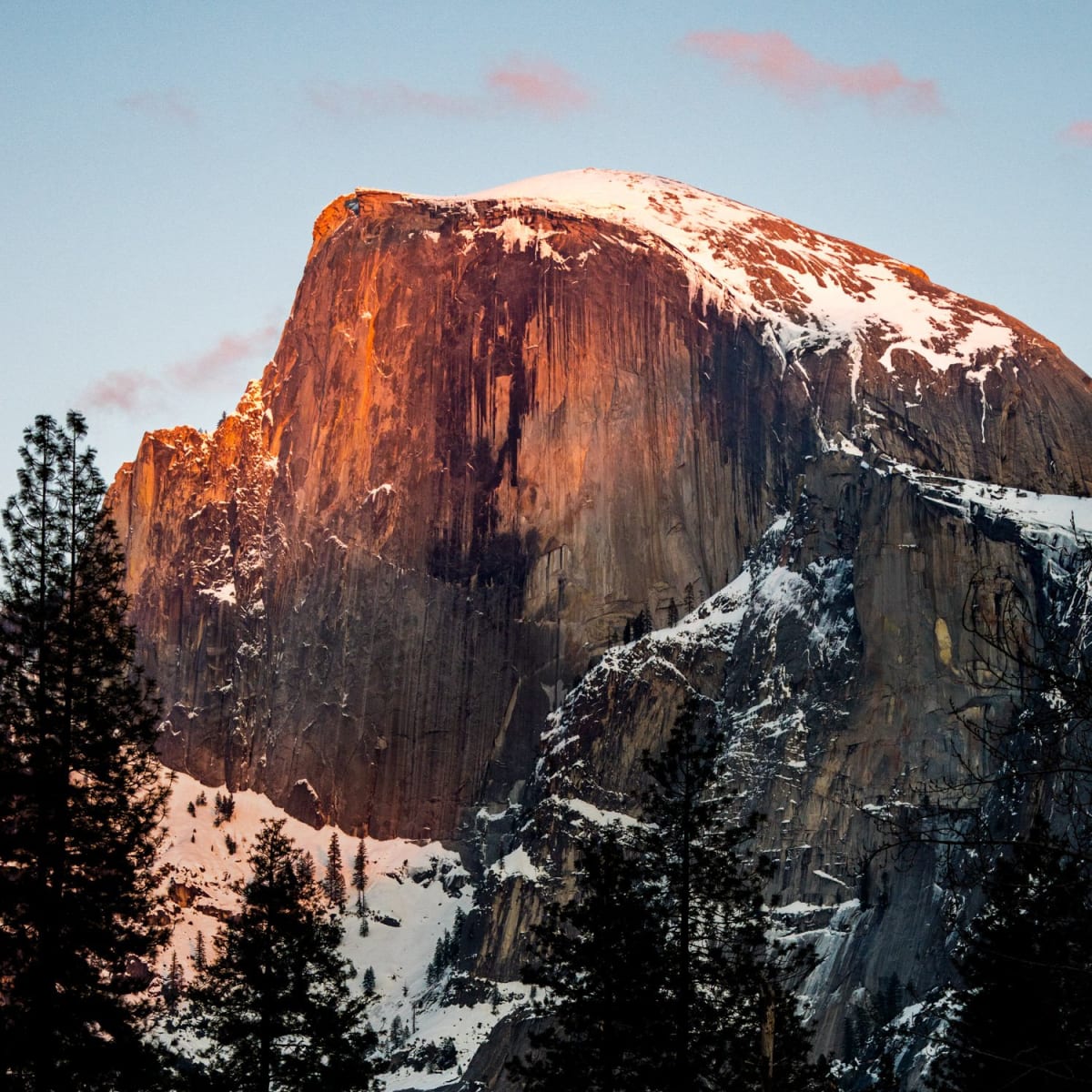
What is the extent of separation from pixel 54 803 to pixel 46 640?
376 cm

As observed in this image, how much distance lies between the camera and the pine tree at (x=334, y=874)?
190000mm

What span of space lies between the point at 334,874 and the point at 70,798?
159 meters

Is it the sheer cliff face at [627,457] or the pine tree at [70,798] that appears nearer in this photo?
the pine tree at [70,798]

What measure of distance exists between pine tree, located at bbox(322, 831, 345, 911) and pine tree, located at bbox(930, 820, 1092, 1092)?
141 m

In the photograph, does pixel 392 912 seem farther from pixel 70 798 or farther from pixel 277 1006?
pixel 70 798

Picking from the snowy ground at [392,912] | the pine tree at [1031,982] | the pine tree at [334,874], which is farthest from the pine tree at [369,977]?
the pine tree at [1031,982]

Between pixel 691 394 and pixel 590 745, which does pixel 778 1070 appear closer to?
pixel 590 745

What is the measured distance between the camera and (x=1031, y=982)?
29453 millimetres

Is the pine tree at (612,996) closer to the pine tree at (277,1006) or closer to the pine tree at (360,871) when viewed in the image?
the pine tree at (277,1006)

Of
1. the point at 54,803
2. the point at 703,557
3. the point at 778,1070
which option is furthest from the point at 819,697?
the point at 54,803

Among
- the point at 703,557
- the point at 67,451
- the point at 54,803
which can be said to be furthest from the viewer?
the point at 703,557

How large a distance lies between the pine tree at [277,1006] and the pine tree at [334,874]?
14355cm

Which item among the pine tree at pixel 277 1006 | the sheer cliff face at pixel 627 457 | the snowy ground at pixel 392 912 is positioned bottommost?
the pine tree at pixel 277 1006

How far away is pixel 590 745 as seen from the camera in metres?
175
